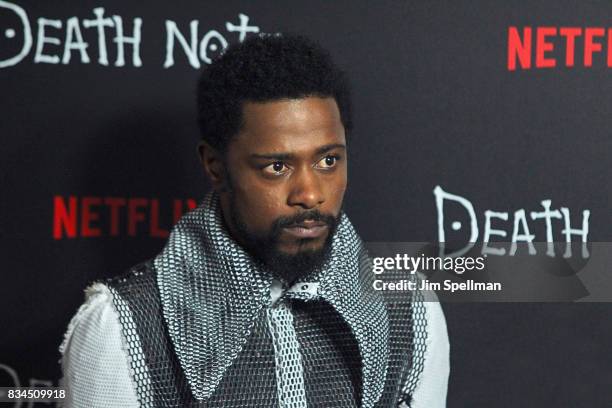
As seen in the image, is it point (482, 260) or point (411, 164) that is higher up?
point (411, 164)

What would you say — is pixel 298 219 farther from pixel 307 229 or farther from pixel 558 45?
pixel 558 45

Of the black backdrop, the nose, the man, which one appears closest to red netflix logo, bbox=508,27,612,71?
the black backdrop

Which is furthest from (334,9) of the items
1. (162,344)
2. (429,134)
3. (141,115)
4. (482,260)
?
(162,344)

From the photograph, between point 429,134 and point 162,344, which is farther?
point 429,134

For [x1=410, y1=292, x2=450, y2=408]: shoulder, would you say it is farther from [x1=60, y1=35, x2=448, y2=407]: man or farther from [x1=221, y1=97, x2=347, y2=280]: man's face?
[x1=221, y1=97, x2=347, y2=280]: man's face

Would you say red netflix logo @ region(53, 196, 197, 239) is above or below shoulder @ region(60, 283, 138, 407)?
above

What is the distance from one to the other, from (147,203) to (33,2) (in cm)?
41

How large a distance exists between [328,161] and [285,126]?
0.08 meters

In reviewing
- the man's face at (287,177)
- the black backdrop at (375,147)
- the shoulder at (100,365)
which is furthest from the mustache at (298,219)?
the black backdrop at (375,147)

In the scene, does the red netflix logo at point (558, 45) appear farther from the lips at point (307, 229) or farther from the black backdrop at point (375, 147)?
the lips at point (307, 229)

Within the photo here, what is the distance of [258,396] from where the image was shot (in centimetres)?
116

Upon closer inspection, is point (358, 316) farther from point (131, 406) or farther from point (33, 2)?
point (33, 2)

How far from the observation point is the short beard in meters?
1.10

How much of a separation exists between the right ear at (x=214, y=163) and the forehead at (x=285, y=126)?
5 cm
